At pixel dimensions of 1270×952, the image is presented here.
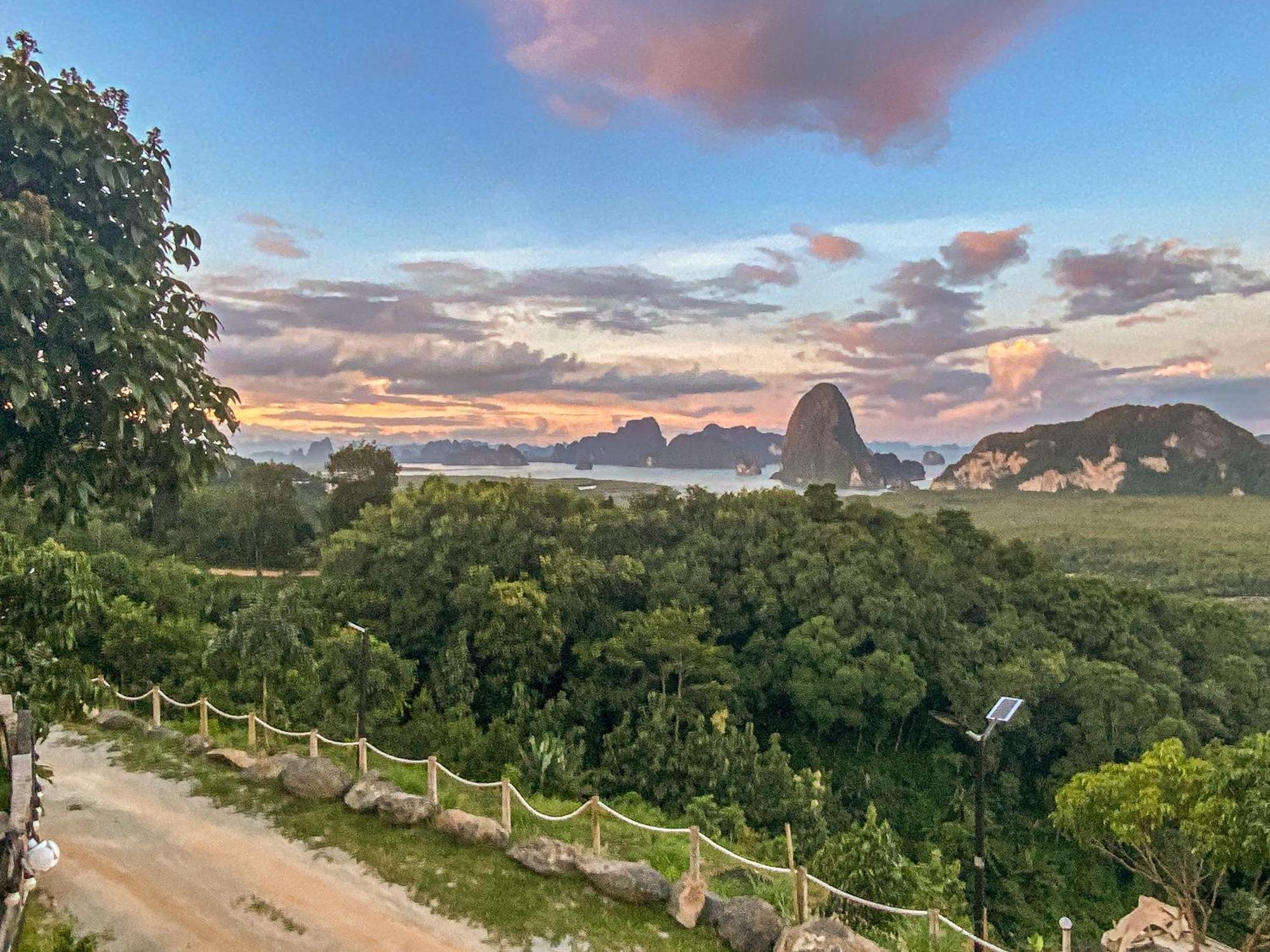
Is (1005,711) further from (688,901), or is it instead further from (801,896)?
(688,901)

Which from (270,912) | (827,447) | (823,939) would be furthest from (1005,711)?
(827,447)

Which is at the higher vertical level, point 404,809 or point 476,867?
point 404,809

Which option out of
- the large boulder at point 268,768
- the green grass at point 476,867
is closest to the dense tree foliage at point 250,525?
the large boulder at point 268,768

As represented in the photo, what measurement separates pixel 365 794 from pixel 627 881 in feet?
11.3

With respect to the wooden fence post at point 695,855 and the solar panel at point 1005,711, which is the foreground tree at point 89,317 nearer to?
the wooden fence post at point 695,855

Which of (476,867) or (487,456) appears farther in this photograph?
(487,456)

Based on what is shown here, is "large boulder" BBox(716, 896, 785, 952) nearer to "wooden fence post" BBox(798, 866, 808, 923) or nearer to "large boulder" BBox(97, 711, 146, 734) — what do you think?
"wooden fence post" BBox(798, 866, 808, 923)

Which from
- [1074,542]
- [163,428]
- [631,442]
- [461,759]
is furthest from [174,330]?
[631,442]

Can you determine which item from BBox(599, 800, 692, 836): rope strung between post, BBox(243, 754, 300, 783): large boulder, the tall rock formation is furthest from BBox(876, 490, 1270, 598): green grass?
BBox(243, 754, 300, 783): large boulder

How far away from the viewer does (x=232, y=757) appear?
32.5 feet

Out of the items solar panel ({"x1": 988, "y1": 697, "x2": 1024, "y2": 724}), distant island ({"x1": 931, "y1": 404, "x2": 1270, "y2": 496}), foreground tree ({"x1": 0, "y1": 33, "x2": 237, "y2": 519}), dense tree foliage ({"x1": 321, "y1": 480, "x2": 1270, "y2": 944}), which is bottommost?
dense tree foliage ({"x1": 321, "y1": 480, "x2": 1270, "y2": 944})

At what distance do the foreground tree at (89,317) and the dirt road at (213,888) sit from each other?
414 cm

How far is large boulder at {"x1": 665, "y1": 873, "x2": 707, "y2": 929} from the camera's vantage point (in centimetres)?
678

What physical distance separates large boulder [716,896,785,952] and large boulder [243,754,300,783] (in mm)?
5822
